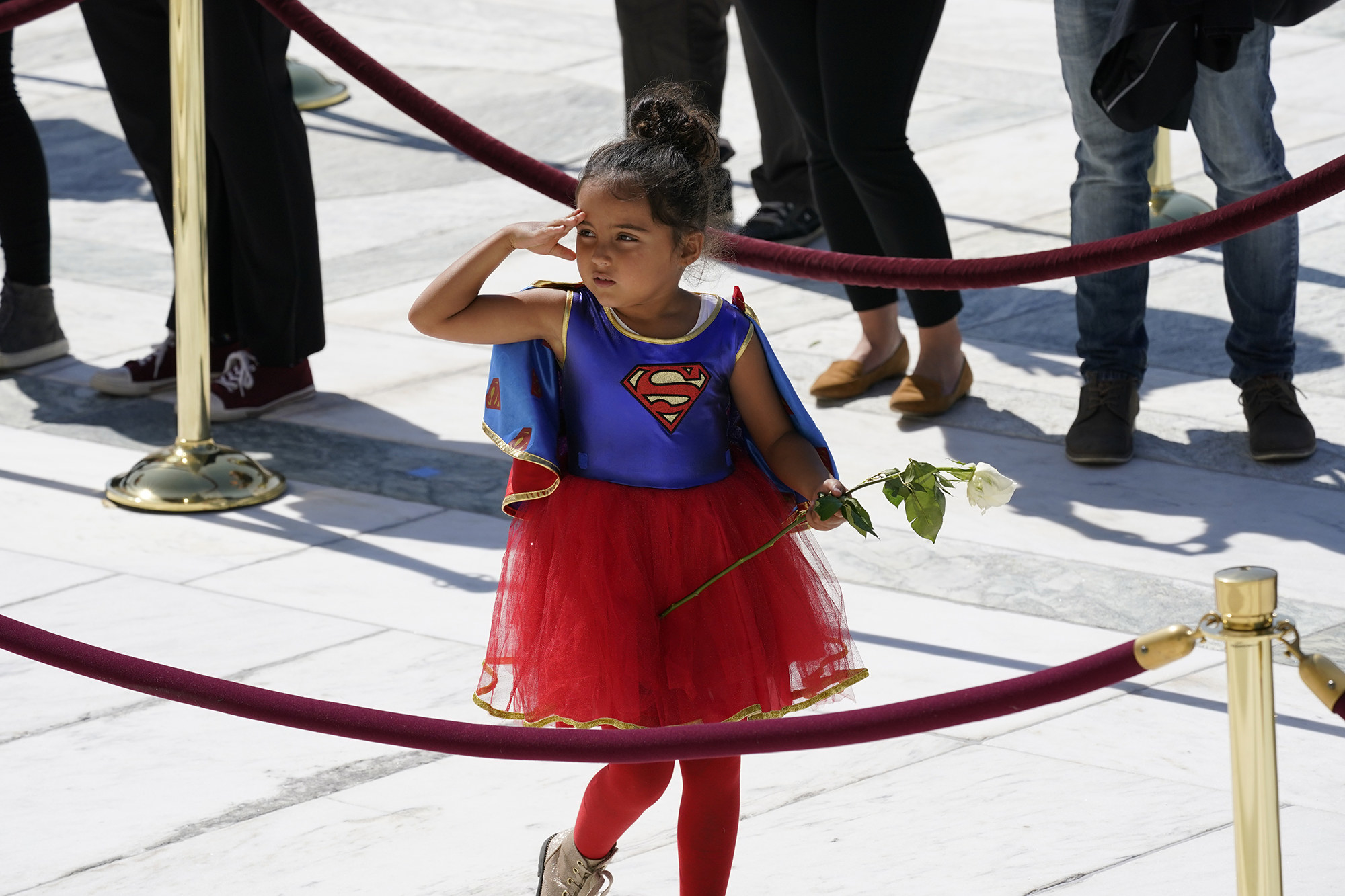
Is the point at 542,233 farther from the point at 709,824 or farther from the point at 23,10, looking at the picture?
the point at 23,10

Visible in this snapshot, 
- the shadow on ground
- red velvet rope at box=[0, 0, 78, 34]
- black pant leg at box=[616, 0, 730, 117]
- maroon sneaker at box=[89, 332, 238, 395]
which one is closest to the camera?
red velvet rope at box=[0, 0, 78, 34]

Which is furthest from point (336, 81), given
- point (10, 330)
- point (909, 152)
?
point (909, 152)

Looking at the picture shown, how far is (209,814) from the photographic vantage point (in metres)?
3.42

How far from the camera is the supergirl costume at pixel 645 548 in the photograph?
2857mm

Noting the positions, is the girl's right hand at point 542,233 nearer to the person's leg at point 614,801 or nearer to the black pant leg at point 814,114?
the person's leg at point 614,801

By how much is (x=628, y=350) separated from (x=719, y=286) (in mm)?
3326

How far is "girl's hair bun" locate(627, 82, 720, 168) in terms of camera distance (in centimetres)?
290

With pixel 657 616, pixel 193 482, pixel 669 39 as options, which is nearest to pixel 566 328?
pixel 657 616

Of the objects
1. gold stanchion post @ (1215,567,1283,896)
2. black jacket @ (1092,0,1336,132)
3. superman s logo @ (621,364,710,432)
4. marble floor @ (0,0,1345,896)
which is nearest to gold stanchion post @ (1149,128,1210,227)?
marble floor @ (0,0,1345,896)

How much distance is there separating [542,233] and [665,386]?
31 centimetres

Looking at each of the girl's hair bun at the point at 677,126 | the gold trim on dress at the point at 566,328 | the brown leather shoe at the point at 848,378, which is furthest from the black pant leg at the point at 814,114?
the gold trim on dress at the point at 566,328

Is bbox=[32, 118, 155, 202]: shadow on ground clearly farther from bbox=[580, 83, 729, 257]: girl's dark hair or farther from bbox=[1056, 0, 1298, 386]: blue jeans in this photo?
bbox=[580, 83, 729, 257]: girl's dark hair

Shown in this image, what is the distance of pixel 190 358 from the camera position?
4949 millimetres

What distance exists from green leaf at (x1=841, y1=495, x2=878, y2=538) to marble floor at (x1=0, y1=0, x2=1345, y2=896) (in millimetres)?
721
